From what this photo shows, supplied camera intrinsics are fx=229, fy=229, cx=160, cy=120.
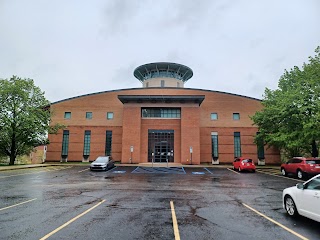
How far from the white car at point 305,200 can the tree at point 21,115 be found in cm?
2960

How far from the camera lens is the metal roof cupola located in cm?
4297

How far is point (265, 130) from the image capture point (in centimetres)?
2752

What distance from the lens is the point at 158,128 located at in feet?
112

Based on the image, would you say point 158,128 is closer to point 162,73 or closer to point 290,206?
point 162,73

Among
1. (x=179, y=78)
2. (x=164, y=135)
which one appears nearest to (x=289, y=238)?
(x=164, y=135)

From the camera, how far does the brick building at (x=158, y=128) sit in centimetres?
3303

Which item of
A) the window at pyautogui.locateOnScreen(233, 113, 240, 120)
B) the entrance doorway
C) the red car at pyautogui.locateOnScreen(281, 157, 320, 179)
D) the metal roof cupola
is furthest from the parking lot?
the metal roof cupola

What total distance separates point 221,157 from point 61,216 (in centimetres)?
3042

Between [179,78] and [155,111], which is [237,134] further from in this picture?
[179,78]

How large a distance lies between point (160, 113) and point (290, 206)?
92.3ft

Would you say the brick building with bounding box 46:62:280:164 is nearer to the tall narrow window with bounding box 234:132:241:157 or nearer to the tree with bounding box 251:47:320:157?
the tall narrow window with bounding box 234:132:241:157

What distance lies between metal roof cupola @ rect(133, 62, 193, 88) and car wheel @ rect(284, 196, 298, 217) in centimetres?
3658

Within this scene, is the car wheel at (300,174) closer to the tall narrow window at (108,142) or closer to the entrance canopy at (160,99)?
the entrance canopy at (160,99)

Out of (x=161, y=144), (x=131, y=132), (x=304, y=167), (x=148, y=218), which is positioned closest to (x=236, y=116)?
(x=161, y=144)
